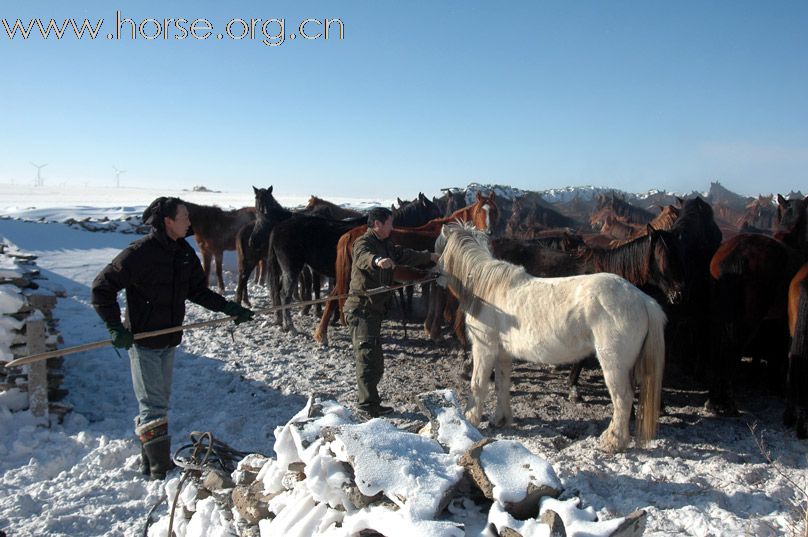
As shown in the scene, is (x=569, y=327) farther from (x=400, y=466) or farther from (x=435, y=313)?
(x=435, y=313)

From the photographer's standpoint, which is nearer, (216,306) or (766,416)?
(216,306)

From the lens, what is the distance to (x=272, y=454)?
4.37 meters

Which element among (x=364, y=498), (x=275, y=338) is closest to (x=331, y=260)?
(x=275, y=338)

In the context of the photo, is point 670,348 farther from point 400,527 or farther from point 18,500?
point 18,500

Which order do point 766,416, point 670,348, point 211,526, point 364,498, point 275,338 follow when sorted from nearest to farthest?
point 364,498, point 211,526, point 766,416, point 670,348, point 275,338

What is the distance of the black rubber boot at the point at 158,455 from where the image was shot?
12.8 feet

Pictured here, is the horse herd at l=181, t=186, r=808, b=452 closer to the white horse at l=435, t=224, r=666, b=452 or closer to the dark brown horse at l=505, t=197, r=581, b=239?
the white horse at l=435, t=224, r=666, b=452

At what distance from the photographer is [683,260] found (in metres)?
5.30

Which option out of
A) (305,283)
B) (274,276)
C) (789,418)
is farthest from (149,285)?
(305,283)

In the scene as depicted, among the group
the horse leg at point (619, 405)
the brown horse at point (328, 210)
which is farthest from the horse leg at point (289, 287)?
the horse leg at point (619, 405)

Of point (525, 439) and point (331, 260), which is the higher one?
point (331, 260)

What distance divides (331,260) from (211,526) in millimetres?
5679

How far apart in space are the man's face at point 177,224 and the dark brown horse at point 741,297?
196 inches

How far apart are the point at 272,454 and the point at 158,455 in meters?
0.87
